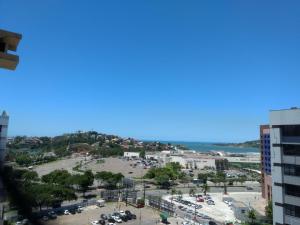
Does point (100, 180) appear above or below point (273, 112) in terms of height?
below

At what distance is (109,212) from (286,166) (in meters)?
7.24

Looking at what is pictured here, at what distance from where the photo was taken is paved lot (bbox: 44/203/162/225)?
9199 mm

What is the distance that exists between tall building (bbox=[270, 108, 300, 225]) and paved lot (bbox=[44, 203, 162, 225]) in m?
5.36

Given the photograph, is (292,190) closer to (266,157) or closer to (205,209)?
(205,209)

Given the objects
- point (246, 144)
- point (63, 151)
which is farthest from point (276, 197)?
point (246, 144)

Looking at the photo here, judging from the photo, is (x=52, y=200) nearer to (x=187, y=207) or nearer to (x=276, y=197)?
(x=187, y=207)

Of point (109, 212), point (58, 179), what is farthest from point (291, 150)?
point (58, 179)

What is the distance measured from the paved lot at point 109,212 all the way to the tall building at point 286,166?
536cm

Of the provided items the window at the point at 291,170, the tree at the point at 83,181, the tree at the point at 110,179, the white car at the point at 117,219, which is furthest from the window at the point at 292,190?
the tree at the point at 110,179

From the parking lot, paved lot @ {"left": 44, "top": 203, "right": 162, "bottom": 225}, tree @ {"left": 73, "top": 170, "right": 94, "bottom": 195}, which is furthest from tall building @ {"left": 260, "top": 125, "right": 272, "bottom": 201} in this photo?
tree @ {"left": 73, "top": 170, "right": 94, "bottom": 195}

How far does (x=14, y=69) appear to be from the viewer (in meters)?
0.88

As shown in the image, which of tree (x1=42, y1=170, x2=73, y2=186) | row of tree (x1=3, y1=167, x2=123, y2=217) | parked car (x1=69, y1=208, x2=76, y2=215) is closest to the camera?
row of tree (x1=3, y1=167, x2=123, y2=217)

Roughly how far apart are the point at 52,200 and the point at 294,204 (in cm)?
778

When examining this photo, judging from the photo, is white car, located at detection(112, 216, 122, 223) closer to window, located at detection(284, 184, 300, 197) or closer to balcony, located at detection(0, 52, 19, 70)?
window, located at detection(284, 184, 300, 197)
